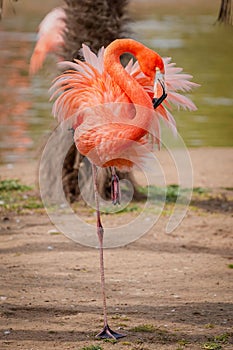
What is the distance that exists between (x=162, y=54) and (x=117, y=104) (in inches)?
387

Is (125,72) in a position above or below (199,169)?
above

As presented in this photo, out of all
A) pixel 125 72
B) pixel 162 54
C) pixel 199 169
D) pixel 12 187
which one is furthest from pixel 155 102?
pixel 162 54

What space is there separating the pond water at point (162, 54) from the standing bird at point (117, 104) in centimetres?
232

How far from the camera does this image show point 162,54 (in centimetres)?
1499

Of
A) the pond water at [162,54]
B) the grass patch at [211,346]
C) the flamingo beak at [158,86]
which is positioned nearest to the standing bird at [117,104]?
the flamingo beak at [158,86]

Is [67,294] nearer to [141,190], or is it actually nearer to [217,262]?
[217,262]

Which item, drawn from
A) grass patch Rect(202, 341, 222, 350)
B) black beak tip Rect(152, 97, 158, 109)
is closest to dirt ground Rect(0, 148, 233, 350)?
grass patch Rect(202, 341, 222, 350)

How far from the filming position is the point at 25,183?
8836mm

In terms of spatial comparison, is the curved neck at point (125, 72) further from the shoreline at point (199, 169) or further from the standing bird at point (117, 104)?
the shoreline at point (199, 169)

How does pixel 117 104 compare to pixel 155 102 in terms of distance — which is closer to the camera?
pixel 155 102

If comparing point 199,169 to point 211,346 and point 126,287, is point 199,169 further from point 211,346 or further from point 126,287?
point 211,346

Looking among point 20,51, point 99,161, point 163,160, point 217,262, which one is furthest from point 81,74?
point 20,51

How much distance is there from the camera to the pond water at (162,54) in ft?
35.3

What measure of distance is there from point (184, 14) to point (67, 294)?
17.5 metres
